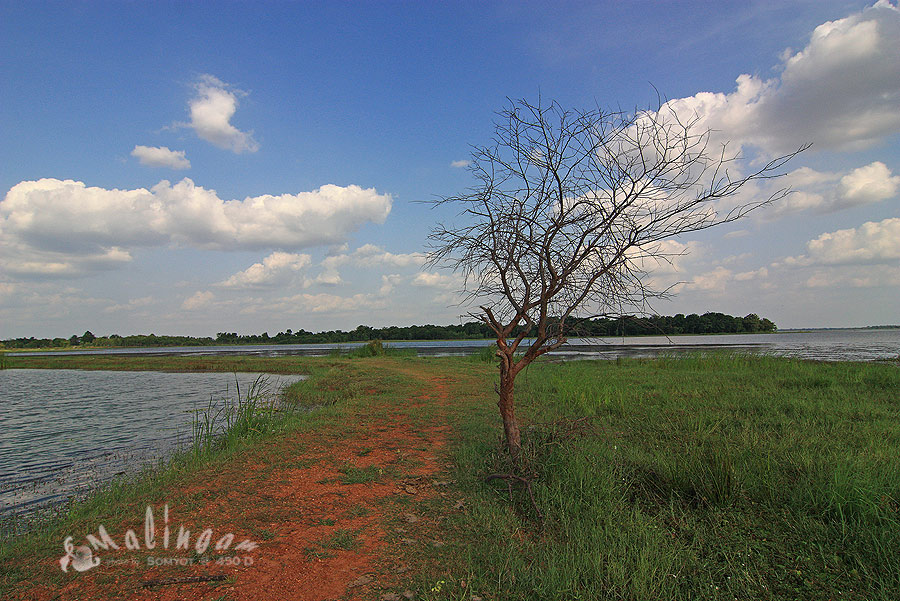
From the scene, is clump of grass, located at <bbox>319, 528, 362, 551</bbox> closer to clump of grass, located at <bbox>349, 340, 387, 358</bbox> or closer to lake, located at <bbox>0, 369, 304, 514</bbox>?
lake, located at <bbox>0, 369, 304, 514</bbox>

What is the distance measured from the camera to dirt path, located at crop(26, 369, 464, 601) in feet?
11.5

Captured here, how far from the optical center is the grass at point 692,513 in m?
3.60

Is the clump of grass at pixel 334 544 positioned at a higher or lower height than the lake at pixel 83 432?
higher

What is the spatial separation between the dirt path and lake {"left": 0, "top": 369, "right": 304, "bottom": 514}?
10.8ft

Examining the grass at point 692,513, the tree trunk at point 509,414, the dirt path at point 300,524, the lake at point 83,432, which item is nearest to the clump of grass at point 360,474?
the dirt path at point 300,524

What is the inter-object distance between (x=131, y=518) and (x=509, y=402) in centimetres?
421

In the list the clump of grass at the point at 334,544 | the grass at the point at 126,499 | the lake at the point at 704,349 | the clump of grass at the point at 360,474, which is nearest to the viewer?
the clump of grass at the point at 334,544

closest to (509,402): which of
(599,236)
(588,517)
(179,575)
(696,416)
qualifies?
(588,517)

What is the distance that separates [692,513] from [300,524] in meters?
4.04

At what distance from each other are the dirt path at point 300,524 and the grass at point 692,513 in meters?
0.62

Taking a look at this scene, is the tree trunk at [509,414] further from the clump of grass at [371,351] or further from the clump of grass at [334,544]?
the clump of grass at [371,351]

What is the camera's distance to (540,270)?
5.36 meters

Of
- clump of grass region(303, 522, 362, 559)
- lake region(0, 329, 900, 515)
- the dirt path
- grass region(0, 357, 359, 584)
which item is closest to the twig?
the dirt path

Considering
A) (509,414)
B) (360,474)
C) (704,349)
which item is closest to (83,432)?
(360,474)
